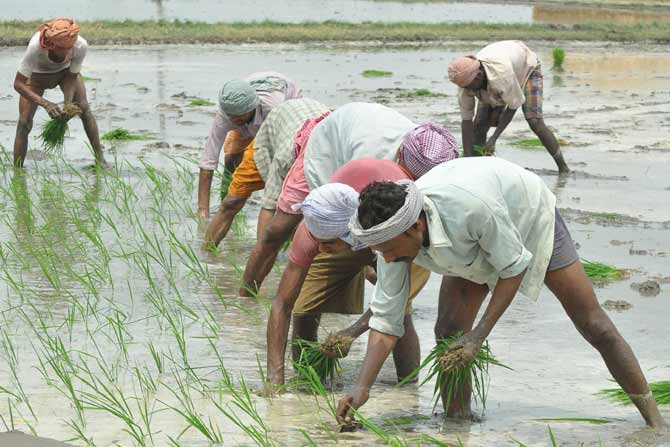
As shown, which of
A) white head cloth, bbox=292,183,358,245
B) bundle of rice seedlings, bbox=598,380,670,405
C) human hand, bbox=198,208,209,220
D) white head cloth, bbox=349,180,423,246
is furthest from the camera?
human hand, bbox=198,208,209,220

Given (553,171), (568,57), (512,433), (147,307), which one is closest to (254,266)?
(147,307)

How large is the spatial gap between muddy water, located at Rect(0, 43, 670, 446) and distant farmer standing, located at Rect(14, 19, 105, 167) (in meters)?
0.32

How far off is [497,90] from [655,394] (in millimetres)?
3943

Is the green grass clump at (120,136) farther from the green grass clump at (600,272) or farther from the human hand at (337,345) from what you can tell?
the human hand at (337,345)

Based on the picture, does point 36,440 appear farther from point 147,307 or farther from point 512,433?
point 147,307

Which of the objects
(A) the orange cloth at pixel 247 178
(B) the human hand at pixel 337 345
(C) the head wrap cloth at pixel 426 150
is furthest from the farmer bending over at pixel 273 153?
(B) the human hand at pixel 337 345

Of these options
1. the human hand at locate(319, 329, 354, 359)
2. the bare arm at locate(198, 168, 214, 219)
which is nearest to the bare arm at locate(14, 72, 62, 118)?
the bare arm at locate(198, 168, 214, 219)

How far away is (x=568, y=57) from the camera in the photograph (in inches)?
803

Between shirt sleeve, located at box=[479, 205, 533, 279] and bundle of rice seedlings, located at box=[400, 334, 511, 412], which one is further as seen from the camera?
bundle of rice seedlings, located at box=[400, 334, 511, 412]

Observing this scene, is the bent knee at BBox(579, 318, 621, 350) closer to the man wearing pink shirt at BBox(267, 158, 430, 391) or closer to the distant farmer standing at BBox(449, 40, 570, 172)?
the man wearing pink shirt at BBox(267, 158, 430, 391)

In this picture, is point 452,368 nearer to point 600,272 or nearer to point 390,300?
point 390,300

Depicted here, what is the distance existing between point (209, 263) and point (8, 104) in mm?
7056

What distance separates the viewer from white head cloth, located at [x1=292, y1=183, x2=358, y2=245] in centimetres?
359

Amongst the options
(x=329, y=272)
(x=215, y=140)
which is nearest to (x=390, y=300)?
(x=329, y=272)
